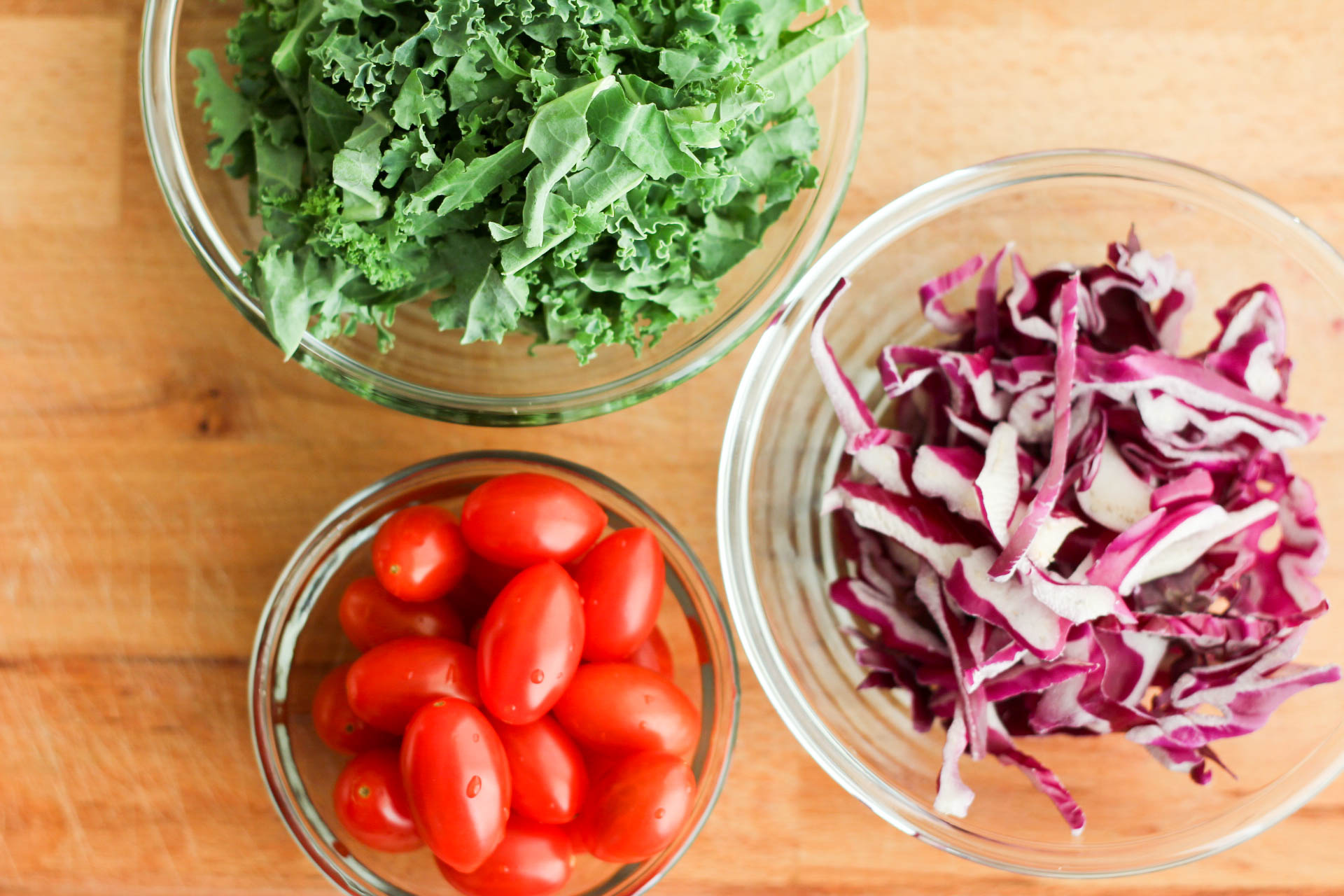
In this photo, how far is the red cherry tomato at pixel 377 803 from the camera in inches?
35.3

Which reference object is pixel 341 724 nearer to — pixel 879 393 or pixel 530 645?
pixel 530 645

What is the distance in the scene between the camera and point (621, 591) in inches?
34.9

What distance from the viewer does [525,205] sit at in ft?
2.44

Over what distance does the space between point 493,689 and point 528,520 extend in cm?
15

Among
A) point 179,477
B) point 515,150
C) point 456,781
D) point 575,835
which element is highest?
point 515,150

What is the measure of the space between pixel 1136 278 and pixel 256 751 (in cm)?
96

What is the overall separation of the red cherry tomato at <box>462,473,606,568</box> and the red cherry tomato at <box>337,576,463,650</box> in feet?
0.26

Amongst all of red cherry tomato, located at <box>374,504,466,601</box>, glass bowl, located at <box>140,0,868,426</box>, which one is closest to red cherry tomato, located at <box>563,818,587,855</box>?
red cherry tomato, located at <box>374,504,466,601</box>

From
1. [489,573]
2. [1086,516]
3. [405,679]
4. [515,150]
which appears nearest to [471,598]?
[489,573]

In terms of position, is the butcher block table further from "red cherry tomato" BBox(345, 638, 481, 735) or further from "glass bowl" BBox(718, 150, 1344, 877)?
"red cherry tomato" BBox(345, 638, 481, 735)

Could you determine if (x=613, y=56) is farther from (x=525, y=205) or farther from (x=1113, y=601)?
(x=1113, y=601)

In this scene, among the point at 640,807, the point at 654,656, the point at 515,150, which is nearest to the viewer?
the point at 515,150

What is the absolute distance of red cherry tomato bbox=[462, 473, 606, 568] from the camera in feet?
2.93

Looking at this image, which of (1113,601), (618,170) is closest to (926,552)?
(1113,601)
